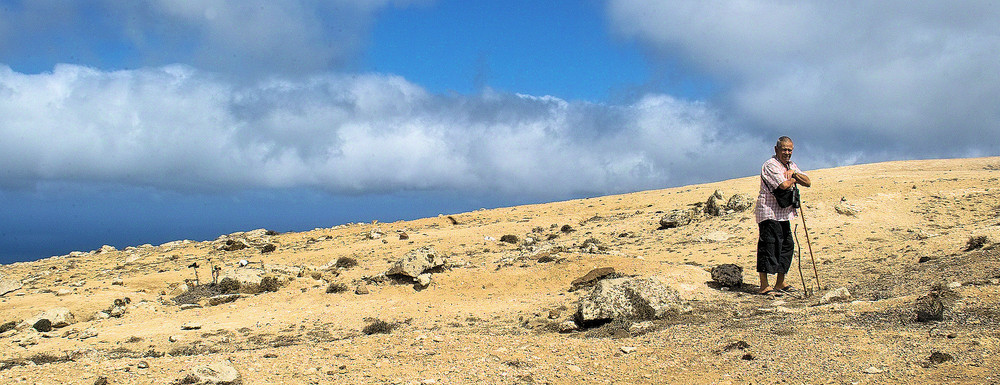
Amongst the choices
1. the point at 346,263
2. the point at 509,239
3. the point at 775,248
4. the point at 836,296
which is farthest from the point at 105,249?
the point at 836,296

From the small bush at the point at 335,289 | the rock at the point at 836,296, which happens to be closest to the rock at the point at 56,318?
the small bush at the point at 335,289

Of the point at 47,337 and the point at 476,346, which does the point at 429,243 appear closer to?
the point at 47,337

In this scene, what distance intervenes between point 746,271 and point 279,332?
9.51m

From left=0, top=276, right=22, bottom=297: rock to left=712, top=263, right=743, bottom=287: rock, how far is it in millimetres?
17428

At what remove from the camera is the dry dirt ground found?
6.30 m

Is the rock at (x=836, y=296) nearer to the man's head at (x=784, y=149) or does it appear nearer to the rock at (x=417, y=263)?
the man's head at (x=784, y=149)

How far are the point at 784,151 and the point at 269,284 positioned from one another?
1120cm

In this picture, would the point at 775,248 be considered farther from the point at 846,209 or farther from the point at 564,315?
the point at 846,209

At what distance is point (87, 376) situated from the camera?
6.96m

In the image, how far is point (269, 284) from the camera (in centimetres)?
1378

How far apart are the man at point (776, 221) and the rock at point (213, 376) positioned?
8.16m

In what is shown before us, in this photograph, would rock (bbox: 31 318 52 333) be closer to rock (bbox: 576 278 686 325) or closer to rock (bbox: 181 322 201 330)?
rock (bbox: 181 322 201 330)

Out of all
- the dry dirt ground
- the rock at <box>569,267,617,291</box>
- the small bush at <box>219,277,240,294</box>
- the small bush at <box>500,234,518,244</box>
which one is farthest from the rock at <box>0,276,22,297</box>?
the rock at <box>569,267,617,291</box>

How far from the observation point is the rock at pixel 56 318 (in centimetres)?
1147
